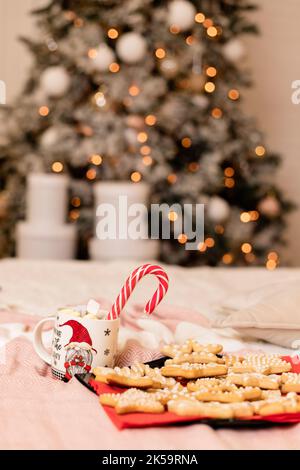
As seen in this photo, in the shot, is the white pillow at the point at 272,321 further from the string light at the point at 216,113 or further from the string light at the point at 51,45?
the string light at the point at 51,45

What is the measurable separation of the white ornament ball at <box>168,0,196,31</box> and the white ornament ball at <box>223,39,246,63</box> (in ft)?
0.86

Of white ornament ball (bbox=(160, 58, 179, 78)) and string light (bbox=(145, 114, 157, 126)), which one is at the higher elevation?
white ornament ball (bbox=(160, 58, 179, 78))

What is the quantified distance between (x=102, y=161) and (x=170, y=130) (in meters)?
0.40

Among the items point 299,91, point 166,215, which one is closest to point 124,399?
point 166,215

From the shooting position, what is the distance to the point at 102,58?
3.79m

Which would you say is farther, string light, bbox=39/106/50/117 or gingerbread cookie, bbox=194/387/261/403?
string light, bbox=39/106/50/117

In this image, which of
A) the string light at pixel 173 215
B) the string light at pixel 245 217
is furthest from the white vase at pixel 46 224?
the string light at pixel 245 217

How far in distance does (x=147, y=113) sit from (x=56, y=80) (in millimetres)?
504

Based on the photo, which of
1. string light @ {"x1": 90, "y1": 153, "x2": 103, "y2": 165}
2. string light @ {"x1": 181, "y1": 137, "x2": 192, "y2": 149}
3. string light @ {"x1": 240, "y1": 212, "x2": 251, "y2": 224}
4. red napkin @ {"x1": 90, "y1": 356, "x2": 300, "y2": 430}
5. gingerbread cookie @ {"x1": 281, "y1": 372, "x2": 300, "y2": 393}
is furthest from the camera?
string light @ {"x1": 240, "y1": 212, "x2": 251, "y2": 224}

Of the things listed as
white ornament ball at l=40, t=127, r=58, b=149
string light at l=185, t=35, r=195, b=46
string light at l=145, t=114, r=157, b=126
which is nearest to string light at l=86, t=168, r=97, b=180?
white ornament ball at l=40, t=127, r=58, b=149

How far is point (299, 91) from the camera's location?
16.0 ft

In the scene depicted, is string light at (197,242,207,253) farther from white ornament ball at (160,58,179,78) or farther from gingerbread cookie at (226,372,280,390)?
gingerbread cookie at (226,372,280,390)

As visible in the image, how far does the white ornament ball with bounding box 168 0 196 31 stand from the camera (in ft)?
12.5

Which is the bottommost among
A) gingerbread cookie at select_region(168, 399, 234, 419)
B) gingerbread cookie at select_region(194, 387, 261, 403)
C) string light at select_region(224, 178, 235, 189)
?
gingerbread cookie at select_region(168, 399, 234, 419)
